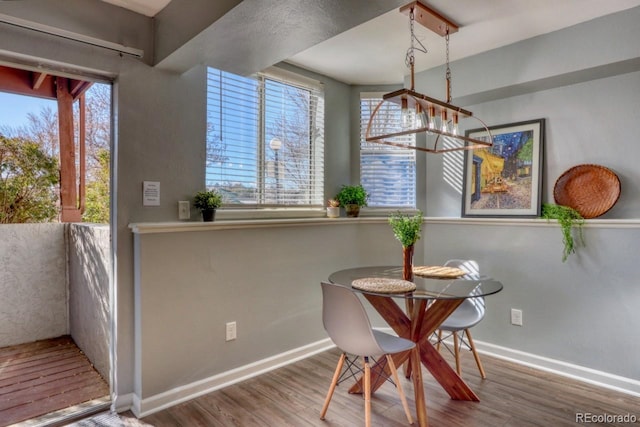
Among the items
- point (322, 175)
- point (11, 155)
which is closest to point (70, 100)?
point (11, 155)

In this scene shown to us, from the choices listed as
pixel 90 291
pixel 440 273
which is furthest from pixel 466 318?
pixel 90 291

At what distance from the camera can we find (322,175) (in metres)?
3.52

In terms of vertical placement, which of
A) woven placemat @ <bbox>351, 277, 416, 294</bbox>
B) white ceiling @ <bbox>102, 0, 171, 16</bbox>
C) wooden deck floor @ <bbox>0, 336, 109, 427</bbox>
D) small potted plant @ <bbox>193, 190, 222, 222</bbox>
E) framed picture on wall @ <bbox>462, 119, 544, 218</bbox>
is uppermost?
white ceiling @ <bbox>102, 0, 171, 16</bbox>

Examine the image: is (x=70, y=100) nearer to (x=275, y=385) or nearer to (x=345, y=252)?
(x=345, y=252)

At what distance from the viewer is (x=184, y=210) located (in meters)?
2.55

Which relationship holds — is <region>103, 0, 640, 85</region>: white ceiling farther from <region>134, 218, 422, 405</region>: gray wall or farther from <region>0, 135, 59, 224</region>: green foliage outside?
<region>0, 135, 59, 224</region>: green foliage outside

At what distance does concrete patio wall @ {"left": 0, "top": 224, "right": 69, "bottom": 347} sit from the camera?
333 centimetres

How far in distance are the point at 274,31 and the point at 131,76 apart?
3.21 ft

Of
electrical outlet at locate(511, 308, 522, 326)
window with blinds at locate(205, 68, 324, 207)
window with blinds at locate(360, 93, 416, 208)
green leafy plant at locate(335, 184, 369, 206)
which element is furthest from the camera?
window with blinds at locate(360, 93, 416, 208)

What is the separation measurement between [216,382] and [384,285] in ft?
4.49

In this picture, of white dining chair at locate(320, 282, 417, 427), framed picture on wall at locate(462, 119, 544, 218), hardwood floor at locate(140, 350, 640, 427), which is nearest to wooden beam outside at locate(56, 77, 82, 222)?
hardwood floor at locate(140, 350, 640, 427)

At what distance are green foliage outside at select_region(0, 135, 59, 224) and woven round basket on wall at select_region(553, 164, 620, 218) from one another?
171 inches

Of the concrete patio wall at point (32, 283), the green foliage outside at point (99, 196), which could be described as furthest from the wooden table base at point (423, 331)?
the concrete patio wall at point (32, 283)

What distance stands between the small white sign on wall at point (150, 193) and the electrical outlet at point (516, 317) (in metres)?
2.79
